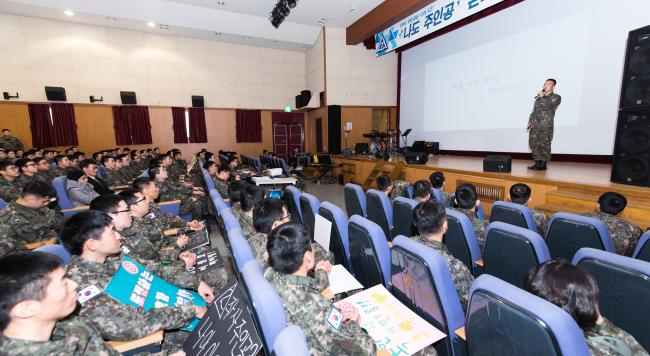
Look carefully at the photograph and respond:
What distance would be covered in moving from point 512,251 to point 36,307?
2103 millimetres

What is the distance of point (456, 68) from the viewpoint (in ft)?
25.0

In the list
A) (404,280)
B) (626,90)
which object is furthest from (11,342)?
(626,90)

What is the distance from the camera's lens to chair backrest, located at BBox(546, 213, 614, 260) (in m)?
1.75

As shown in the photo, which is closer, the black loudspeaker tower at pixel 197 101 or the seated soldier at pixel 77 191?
the seated soldier at pixel 77 191

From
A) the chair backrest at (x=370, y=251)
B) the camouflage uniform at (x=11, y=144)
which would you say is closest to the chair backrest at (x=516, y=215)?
the chair backrest at (x=370, y=251)

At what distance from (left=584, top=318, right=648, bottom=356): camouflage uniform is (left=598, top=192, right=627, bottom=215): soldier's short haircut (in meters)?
1.89

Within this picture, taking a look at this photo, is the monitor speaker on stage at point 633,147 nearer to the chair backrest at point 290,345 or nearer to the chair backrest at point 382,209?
the chair backrest at point 382,209

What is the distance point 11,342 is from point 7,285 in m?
0.16

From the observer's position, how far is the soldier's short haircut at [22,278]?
84 cm

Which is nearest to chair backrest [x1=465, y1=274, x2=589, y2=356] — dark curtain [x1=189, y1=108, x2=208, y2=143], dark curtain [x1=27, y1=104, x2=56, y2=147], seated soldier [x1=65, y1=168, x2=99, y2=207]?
seated soldier [x1=65, y1=168, x2=99, y2=207]

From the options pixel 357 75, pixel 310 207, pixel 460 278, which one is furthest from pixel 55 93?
pixel 460 278

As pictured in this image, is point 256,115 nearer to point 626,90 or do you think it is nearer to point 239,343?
point 626,90

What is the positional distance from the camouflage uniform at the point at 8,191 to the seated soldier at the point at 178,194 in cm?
174

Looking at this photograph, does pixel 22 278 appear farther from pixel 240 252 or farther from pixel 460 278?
pixel 460 278
